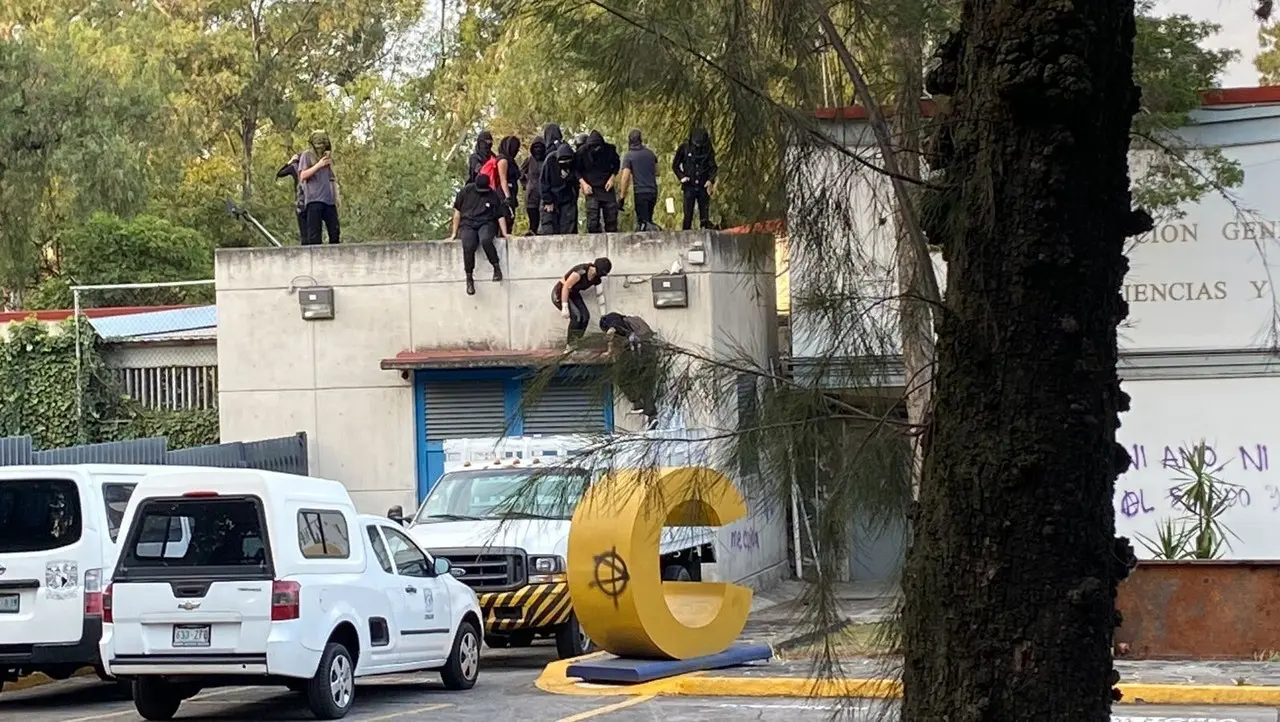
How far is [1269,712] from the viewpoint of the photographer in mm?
11664

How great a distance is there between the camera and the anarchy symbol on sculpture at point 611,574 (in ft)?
43.2

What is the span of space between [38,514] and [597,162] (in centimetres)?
1043

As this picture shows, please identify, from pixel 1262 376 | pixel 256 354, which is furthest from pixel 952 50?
pixel 256 354

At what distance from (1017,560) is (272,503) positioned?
9.16 metres

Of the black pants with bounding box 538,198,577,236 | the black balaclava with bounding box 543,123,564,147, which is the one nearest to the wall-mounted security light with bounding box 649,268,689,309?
the black pants with bounding box 538,198,577,236

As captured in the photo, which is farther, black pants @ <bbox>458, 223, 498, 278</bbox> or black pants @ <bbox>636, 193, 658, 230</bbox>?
black pants @ <bbox>458, 223, 498, 278</bbox>

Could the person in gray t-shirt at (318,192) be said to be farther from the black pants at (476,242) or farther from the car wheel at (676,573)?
the car wheel at (676,573)

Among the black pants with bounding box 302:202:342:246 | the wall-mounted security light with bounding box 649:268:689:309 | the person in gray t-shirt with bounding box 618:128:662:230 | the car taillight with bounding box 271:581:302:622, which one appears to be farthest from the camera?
the black pants with bounding box 302:202:342:246

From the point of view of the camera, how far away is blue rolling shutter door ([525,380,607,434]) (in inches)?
189

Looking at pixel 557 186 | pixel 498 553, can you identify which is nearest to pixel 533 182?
pixel 557 186

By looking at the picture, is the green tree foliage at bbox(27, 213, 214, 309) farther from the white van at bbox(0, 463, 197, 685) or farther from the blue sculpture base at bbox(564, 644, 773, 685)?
the blue sculpture base at bbox(564, 644, 773, 685)

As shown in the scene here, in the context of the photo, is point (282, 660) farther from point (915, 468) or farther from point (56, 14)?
point (56, 14)

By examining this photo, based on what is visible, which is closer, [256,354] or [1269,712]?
[1269,712]

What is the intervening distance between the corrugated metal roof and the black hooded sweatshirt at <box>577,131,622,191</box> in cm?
696
